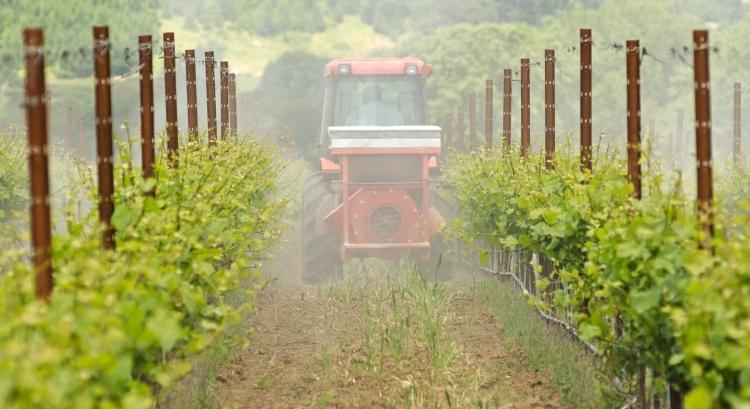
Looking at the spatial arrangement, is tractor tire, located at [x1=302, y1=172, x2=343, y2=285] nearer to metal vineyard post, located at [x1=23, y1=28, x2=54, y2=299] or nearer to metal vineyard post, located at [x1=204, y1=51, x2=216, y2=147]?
metal vineyard post, located at [x1=204, y1=51, x2=216, y2=147]

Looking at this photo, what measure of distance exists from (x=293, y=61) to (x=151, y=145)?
57.6 meters

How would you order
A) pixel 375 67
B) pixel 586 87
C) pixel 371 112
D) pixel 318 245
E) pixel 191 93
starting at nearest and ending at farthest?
pixel 586 87 < pixel 191 93 < pixel 318 245 < pixel 375 67 < pixel 371 112

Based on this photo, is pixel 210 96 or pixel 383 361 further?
pixel 210 96

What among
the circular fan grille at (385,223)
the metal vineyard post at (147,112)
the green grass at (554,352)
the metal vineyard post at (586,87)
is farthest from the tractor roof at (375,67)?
the metal vineyard post at (147,112)

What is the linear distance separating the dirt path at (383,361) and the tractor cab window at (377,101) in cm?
451

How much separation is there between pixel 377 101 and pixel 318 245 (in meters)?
2.47

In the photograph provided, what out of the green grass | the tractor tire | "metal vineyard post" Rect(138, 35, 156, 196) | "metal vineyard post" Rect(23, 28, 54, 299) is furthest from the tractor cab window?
"metal vineyard post" Rect(23, 28, 54, 299)

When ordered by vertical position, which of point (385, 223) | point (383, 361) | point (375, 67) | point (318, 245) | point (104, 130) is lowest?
point (383, 361)

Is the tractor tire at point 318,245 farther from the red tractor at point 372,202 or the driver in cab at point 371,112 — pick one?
the driver in cab at point 371,112

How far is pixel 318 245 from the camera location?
672 inches

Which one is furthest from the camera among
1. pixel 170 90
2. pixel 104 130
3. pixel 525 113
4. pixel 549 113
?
pixel 525 113

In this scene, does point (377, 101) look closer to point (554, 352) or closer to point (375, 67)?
point (375, 67)

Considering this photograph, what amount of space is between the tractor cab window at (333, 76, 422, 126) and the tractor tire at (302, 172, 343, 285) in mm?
1613

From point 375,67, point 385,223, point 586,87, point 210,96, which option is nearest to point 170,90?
point 586,87
